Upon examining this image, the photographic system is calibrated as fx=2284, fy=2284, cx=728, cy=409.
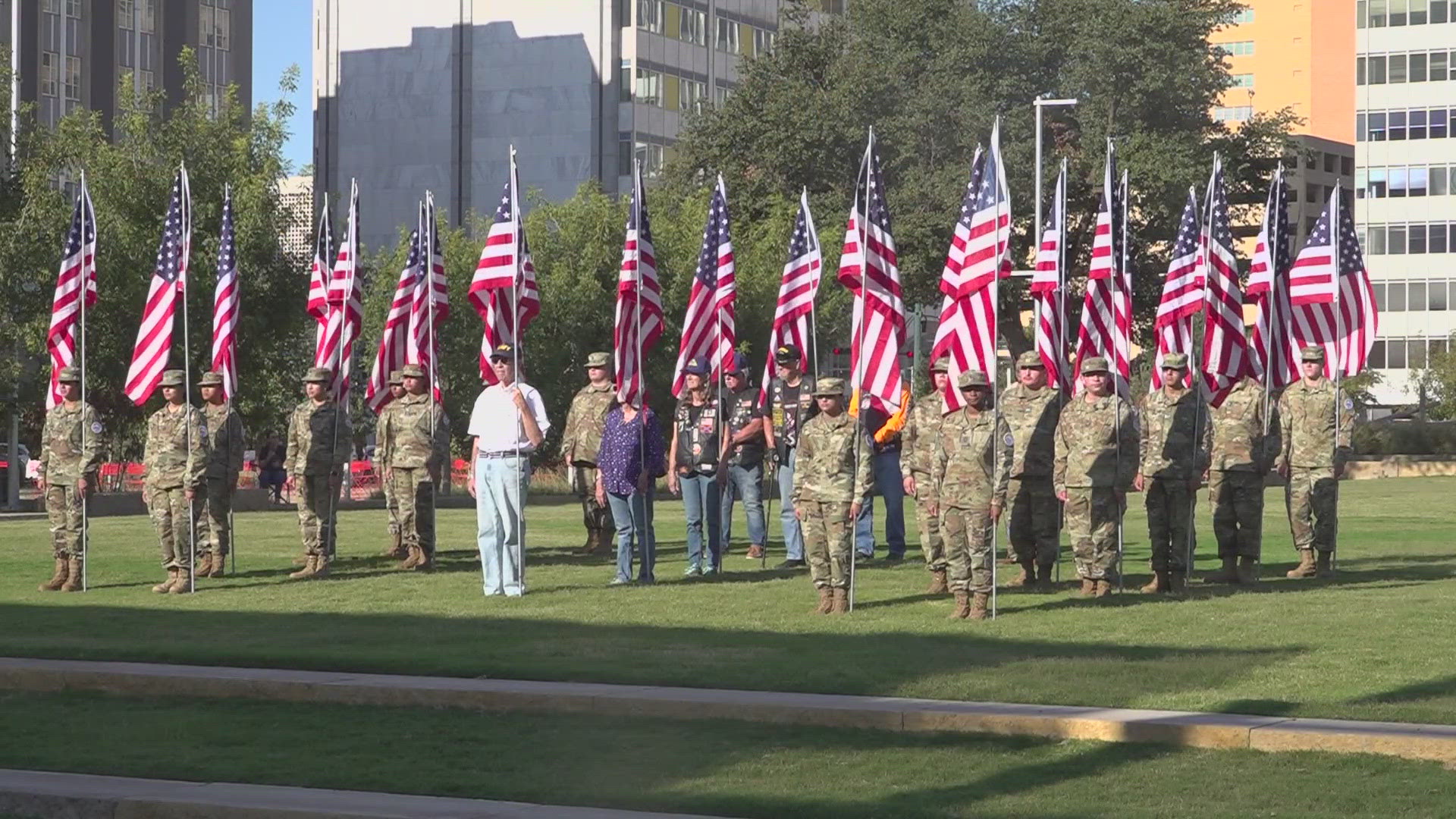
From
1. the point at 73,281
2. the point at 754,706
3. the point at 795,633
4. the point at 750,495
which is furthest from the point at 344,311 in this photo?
the point at 754,706

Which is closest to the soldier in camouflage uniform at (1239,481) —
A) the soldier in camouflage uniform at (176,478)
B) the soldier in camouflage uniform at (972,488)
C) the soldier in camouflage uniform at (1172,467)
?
the soldier in camouflage uniform at (1172,467)

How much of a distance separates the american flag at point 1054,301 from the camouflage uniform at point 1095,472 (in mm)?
5915

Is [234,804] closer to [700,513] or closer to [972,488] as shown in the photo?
[972,488]

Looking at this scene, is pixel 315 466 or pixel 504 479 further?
pixel 315 466

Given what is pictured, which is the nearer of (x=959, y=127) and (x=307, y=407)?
(x=307, y=407)

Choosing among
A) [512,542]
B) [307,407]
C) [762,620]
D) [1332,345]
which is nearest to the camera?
[762,620]

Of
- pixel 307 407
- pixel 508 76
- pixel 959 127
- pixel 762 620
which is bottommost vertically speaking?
pixel 762 620

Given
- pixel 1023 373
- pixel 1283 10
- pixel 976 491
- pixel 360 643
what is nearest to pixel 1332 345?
pixel 1023 373

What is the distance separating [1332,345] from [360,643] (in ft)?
43.0

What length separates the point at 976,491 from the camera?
17.4m

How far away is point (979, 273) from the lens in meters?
18.4

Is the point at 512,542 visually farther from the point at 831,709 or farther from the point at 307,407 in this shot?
the point at 831,709

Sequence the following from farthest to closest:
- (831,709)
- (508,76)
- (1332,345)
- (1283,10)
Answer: (1283,10)
(508,76)
(1332,345)
(831,709)

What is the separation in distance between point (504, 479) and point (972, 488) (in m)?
4.43
